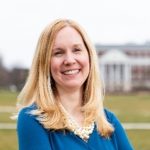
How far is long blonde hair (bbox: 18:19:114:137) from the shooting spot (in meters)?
2.62

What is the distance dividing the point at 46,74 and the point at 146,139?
44.7ft

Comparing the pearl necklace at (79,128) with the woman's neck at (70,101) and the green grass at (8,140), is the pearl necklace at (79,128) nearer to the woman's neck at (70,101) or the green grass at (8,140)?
the woman's neck at (70,101)

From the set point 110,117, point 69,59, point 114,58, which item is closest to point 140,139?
point 110,117

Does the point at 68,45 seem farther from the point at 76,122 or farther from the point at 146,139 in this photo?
the point at 146,139

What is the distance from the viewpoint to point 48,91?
8.82ft

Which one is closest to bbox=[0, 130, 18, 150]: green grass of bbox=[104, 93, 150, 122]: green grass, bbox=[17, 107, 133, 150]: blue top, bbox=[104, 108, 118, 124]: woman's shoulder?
bbox=[104, 93, 150, 122]: green grass

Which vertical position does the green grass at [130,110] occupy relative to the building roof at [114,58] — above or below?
above

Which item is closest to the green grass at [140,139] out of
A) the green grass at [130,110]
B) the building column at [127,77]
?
the green grass at [130,110]

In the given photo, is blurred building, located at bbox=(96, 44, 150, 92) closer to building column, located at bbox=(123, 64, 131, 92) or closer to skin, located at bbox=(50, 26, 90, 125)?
building column, located at bbox=(123, 64, 131, 92)

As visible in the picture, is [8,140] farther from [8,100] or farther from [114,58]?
[114,58]

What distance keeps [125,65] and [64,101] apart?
87539mm

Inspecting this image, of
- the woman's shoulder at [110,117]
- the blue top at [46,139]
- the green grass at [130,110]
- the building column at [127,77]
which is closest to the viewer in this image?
the blue top at [46,139]

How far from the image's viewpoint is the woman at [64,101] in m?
2.56

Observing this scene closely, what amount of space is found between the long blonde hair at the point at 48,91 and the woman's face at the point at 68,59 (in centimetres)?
2
